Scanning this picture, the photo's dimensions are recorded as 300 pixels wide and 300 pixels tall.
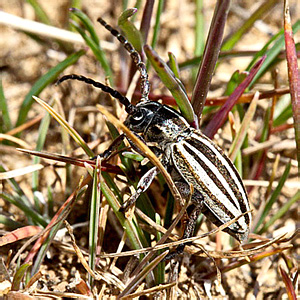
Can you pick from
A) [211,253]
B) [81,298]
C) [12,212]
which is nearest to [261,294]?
[211,253]

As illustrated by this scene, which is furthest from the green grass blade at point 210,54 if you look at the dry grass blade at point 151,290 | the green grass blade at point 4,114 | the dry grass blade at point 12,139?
the green grass blade at point 4,114

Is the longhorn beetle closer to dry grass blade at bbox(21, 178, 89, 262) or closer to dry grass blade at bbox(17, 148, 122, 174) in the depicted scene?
dry grass blade at bbox(17, 148, 122, 174)

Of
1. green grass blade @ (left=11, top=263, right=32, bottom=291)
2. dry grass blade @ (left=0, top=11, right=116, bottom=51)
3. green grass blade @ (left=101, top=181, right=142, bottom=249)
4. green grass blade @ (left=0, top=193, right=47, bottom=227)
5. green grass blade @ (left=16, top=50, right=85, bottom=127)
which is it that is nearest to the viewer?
green grass blade @ (left=11, top=263, right=32, bottom=291)

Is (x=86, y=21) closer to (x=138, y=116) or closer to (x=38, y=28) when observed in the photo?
(x=38, y=28)

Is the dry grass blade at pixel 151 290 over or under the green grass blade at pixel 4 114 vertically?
under

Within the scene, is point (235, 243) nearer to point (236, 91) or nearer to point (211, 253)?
point (211, 253)

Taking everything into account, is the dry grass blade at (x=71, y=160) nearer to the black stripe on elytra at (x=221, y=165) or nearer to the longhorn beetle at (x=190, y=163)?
the longhorn beetle at (x=190, y=163)

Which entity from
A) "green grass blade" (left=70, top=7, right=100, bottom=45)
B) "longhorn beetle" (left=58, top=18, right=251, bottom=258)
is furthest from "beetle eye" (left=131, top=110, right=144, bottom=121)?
"green grass blade" (left=70, top=7, right=100, bottom=45)
